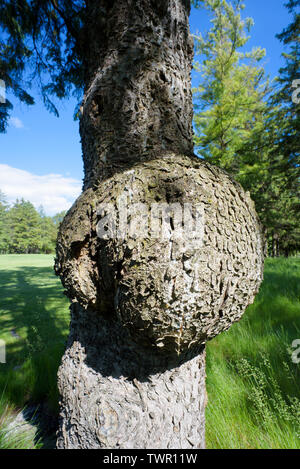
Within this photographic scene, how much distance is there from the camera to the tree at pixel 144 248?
834 mm

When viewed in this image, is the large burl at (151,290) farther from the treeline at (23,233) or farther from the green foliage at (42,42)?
the treeline at (23,233)

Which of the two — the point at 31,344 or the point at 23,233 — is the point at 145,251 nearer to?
the point at 31,344

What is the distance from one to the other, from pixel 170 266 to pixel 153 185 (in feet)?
1.12

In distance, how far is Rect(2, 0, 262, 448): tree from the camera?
83cm

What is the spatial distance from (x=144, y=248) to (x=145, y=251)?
1 centimetres

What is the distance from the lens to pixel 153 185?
0.89 meters

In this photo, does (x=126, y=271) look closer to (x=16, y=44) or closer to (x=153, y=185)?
(x=153, y=185)

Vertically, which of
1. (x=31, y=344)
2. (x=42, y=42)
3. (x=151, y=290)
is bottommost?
(x=31, y=344)

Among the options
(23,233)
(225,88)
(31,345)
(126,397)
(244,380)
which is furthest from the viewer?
(23,233)

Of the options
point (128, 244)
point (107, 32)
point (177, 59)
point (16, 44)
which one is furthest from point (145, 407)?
point (16, 44)

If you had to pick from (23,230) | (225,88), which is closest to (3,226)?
(23,230)

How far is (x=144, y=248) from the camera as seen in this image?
2.69 feet

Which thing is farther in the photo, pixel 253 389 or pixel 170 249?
pixel 253 389

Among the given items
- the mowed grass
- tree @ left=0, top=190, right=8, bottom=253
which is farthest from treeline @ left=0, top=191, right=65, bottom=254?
the mowed grass
